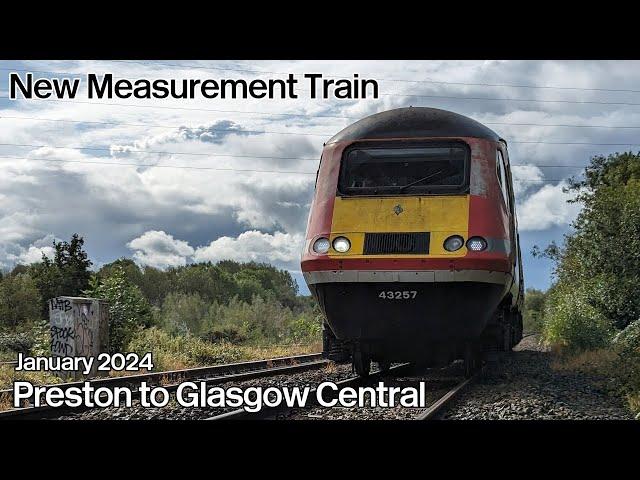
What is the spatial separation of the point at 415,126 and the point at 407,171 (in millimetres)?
589

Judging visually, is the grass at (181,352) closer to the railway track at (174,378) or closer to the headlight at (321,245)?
the railway track at (174,378)

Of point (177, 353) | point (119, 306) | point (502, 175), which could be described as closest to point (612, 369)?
point (502, 175)

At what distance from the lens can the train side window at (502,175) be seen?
424 inches

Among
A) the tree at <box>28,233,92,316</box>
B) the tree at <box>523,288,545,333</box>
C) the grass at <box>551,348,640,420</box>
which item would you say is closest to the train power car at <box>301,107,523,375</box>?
the grass at <box>551,348,640,420</box>

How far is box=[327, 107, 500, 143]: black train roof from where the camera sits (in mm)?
10500

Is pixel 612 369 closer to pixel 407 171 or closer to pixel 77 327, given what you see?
pixel 407 171

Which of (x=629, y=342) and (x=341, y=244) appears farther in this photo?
(x=629, y=342)

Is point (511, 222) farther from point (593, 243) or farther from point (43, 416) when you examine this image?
point (593, 243)

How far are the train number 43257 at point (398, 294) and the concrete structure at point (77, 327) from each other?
210 inches

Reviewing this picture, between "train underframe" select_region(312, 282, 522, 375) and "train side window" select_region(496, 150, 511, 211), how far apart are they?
4.33ft

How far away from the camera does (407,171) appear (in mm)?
10391
